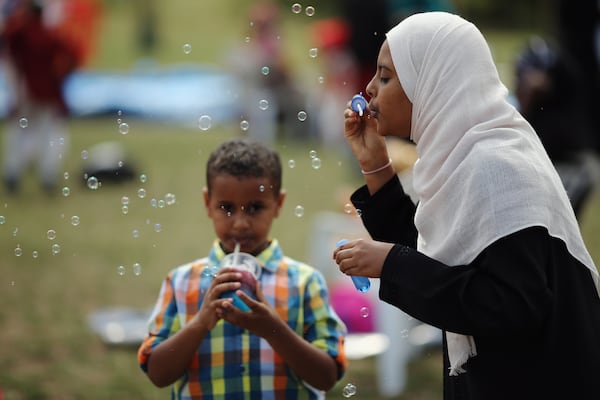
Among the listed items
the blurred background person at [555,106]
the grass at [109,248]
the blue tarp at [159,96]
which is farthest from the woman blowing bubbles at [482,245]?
the blue tarp at [159,96]

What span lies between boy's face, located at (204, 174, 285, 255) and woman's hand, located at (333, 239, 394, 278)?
442 millimetres

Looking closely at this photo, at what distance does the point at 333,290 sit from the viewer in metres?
5.43

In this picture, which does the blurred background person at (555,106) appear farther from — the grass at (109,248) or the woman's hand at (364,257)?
the woman's hand at (364,257)

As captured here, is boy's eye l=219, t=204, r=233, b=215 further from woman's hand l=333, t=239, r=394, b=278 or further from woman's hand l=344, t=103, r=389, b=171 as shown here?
woman's hand l=333, t=239, r=394, b=278

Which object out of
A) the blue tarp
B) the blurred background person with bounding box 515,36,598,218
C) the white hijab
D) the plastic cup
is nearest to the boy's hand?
the plastic cup

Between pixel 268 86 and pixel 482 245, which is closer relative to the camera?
pixel 482 245

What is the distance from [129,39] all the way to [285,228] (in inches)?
781

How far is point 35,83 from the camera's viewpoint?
9.60 metres

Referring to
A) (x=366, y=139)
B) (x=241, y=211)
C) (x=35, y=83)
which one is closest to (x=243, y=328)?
(x=241, y=211)

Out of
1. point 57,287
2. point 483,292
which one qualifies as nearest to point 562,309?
point 483,292

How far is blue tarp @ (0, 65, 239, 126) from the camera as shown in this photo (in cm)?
1461

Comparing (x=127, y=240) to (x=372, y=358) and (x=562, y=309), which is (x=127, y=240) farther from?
(x=562, y=309)

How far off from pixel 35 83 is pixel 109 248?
9.38ft

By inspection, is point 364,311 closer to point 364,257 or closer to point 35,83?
point 364,257
